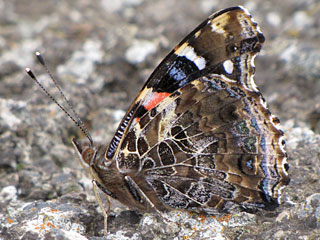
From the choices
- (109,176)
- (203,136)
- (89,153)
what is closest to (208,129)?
(203,136)

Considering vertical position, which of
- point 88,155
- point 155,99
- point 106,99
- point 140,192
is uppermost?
point 106,99

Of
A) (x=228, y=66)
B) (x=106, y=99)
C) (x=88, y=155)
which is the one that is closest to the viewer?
(x=228, y=66)

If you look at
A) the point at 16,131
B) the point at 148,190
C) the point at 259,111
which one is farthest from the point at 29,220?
the point at 259,111

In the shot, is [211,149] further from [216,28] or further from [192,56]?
[216,28]

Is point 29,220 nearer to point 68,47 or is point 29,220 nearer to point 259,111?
point 259,111

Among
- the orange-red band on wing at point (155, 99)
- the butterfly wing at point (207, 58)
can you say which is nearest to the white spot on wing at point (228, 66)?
the butterfly wing at point (207, 58)

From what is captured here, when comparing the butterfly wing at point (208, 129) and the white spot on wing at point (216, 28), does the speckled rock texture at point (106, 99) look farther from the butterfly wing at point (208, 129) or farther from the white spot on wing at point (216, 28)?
Answer: the white spot on wing at point (216, 28)

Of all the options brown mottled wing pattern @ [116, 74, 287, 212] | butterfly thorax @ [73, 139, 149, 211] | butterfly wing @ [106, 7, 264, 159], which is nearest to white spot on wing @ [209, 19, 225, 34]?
butterfly wing @ [106, 7, 264, 159]
